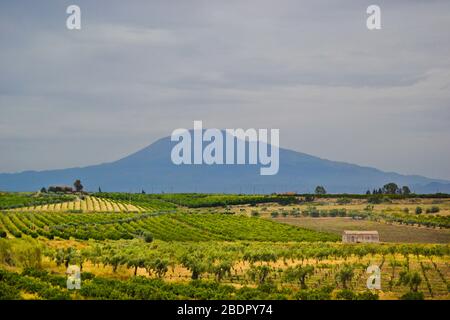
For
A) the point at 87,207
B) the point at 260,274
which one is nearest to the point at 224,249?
the point at 260,274

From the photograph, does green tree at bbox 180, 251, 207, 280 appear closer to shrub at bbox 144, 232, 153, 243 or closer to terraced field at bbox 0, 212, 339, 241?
shrub at bbox 144, 232, 153, 243

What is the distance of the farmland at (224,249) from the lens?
43000 mm

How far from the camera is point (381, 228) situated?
307 feet

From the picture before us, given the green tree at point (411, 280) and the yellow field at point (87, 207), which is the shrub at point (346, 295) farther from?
the yellow field at point (87, 207)

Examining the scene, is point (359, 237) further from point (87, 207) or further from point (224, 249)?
point (87, 207)

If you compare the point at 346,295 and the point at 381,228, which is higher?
the point at 381,228

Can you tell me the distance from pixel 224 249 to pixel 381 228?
34.1 m

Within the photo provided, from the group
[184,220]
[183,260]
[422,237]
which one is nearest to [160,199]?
[184,220]

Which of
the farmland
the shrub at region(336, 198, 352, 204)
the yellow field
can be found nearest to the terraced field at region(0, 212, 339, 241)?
the farmland

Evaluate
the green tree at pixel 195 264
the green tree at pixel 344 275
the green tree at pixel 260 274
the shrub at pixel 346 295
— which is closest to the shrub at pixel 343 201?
the green tree at pixel 195 264

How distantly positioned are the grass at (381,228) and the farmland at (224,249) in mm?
157

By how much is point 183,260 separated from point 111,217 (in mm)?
42973

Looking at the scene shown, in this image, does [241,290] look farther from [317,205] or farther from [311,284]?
[317,205]

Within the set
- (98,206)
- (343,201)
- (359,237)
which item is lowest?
(359,237)
